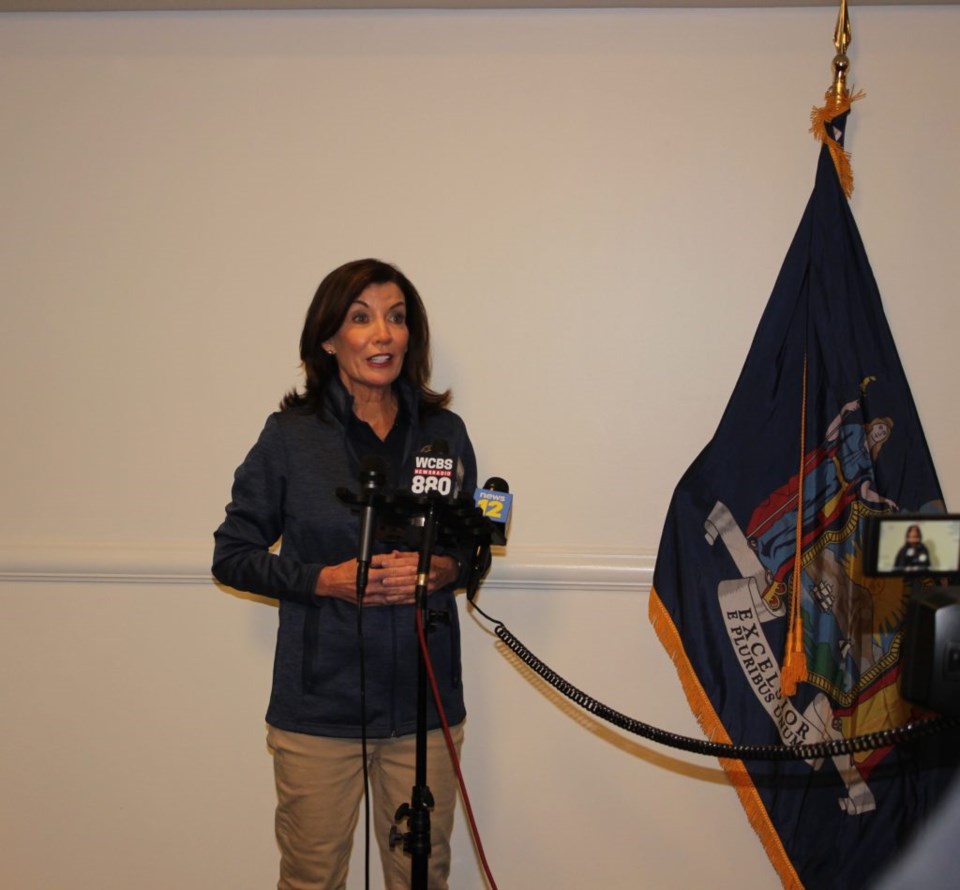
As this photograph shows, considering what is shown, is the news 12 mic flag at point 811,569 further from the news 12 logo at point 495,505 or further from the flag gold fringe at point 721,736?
the news 12 logo at point 495,505

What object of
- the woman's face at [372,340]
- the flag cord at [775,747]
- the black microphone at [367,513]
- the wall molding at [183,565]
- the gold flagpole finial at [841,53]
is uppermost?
the gold flagpole finial at [841,53]

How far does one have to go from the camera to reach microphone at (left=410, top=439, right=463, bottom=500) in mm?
1951

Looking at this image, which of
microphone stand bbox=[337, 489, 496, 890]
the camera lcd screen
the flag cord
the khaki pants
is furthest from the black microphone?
the camera lcd screen

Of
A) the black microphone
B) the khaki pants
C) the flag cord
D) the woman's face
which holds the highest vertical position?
the woman's face

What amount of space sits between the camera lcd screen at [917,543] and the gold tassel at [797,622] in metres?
1.17

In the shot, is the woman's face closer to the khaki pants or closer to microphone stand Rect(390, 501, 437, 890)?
microphone stand Rect(390, 501, 437, 890)

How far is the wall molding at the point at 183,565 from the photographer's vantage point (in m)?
2.83

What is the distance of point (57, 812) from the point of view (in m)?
2.92

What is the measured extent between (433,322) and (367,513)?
1.11m

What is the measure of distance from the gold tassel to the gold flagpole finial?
0.72 metres

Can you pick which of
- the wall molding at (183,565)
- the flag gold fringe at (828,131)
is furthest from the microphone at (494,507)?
the flag gold fringe at (828,131)

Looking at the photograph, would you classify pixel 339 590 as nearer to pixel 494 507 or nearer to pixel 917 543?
pixel 494 507

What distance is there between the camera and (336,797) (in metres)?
2.33

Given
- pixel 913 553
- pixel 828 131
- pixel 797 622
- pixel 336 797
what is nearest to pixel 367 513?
pixel 336 797
